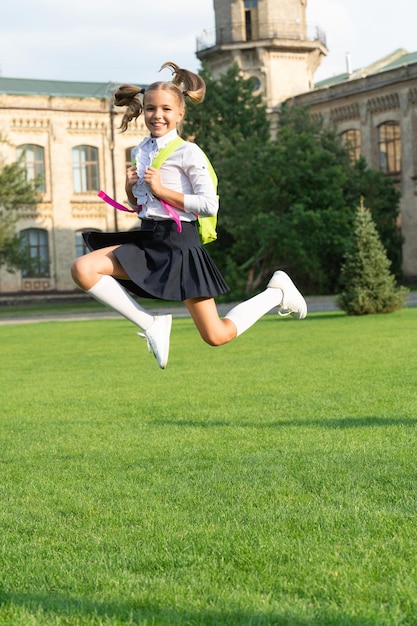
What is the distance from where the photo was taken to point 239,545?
5598 millimetres

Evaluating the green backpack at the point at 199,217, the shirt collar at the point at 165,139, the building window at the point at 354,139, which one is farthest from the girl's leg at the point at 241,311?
the building window at the point at 354,139

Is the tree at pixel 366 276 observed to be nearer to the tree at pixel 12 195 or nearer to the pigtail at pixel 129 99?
the tree at pixel 12 195

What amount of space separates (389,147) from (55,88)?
69.4 ft

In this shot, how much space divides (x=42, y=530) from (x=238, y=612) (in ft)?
6.98

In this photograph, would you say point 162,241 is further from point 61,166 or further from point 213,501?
point 61,166

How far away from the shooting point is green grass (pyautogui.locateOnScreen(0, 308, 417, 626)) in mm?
4680

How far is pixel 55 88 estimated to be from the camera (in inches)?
2462

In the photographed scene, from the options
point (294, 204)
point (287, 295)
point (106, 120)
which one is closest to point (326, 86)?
point (106, 120)

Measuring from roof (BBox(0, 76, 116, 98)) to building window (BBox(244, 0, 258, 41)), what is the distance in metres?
8.89

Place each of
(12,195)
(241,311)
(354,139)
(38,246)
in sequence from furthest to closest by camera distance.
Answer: (38,246)
(354,139)
(12,195)
(241,311)

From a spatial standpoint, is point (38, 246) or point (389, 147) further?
point (38, 246)

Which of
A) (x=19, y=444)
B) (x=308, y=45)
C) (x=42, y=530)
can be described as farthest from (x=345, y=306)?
(x=308, y=45)

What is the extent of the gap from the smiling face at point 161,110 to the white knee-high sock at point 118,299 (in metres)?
0.93

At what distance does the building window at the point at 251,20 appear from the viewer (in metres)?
55.7
